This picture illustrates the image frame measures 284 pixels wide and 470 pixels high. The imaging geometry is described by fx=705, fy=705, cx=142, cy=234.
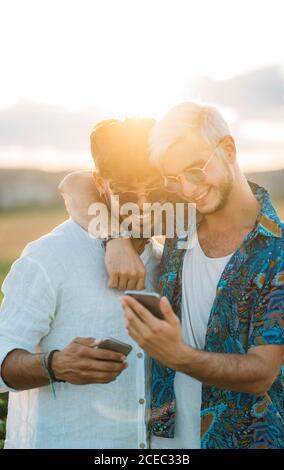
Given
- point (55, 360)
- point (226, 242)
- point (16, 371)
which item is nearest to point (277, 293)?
point (226, 242)

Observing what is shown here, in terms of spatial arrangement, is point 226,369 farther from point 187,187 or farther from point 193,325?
point 187,187

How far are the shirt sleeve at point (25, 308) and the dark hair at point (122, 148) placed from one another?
2.26 feet

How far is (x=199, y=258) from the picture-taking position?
4.01 metres

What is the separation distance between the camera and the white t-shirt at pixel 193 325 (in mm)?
3906

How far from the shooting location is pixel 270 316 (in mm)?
3557

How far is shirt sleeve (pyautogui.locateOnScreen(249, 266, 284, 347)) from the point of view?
3.54m

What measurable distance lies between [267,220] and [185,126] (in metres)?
0.67

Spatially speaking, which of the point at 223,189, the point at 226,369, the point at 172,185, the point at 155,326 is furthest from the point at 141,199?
the point at 226,369

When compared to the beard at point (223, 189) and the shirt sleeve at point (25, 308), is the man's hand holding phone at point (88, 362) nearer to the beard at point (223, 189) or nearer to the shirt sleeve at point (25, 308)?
the shirt sleeve at point (25, 308)

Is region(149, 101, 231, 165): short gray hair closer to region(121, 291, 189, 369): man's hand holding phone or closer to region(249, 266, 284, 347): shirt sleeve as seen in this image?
region(249, 266, 284, 347): shirt sleeve

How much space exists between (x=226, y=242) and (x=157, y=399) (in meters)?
0.97

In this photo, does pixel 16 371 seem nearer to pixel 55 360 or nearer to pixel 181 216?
pixel 55 360

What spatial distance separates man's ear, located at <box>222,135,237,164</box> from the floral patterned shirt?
10.3 inches

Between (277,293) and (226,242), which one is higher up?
(226,242)
